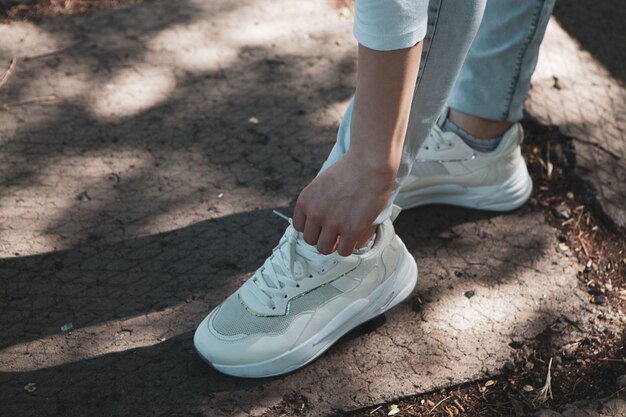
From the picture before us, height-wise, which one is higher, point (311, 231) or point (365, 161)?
point (365, 161)

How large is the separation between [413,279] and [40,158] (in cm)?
112

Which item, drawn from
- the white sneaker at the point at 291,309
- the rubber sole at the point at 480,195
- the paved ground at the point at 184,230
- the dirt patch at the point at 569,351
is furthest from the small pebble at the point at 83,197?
the dirt patch at the point at 569,351

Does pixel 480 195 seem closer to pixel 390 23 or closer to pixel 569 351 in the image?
pixel 569 351

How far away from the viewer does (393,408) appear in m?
1.52

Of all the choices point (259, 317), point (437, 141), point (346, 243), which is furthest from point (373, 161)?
point (437, 141)

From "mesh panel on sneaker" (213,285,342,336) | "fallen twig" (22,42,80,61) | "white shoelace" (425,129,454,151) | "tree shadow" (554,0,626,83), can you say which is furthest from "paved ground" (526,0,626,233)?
"fallen twig" (22,42,80,61)

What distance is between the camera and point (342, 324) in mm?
1607

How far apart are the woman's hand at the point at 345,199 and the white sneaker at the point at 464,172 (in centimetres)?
61

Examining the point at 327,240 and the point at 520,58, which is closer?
the point at 327,240

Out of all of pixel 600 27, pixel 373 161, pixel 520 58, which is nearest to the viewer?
pixel 373 161

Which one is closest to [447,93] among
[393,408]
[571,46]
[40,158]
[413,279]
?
[413,279]

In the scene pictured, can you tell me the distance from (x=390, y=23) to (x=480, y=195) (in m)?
0.94

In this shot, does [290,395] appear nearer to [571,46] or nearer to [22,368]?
[22,368]

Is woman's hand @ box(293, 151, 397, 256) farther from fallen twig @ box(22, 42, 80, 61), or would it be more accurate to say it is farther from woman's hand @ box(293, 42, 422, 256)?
fallen twig @ box(22, 42, 80, 61)
